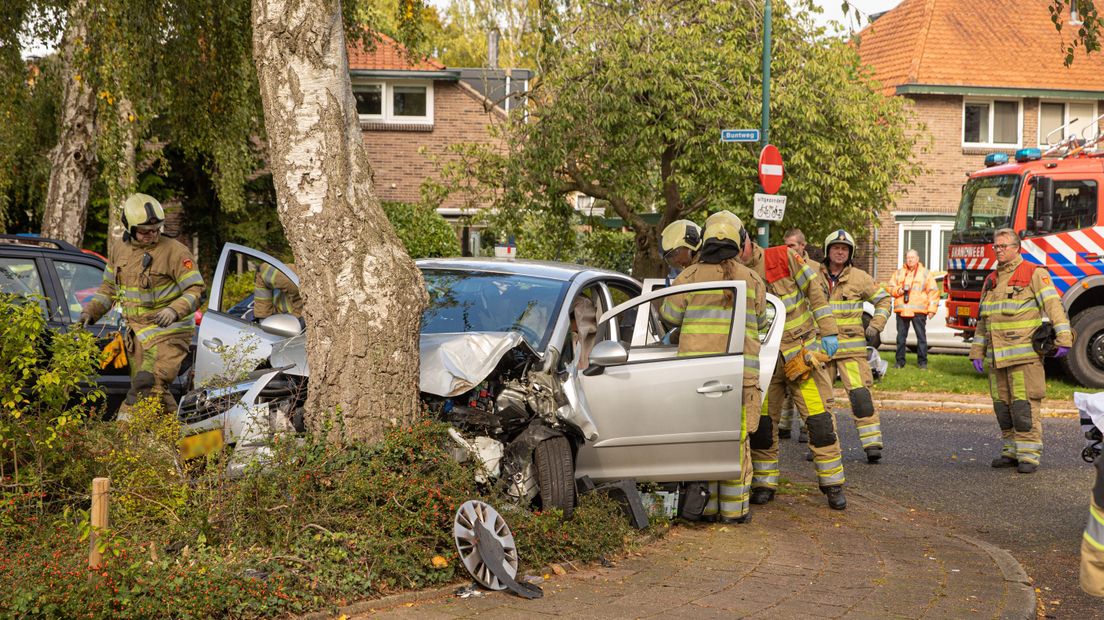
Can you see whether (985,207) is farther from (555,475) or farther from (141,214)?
(141,214)

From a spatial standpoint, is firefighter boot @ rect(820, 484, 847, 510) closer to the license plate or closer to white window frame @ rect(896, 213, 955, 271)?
the license plate

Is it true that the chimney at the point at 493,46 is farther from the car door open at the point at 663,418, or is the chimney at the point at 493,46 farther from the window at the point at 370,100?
the car door open at the point at 663,418

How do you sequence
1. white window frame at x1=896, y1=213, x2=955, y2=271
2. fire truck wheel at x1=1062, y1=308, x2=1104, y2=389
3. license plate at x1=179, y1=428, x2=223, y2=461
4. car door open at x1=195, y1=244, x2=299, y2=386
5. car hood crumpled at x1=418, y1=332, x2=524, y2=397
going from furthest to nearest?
1. white window frame at x1=896, y1=213, x2=955, y2=271
2. fire truck wheel at x1=1062, y1=308, x2=1104, y2=389
3. car door open at x1=195, y1=244, x2=299, y2=386
4. car hood crumpled at x1=418, y1=332, x2=524, y2=397
5. license plate at x1=179, y1=428, x2=223, y2=461

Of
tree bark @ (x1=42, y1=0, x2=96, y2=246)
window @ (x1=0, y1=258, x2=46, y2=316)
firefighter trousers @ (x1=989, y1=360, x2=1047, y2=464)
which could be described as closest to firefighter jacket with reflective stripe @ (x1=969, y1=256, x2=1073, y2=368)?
firefighter trousers @ (x1=989, y1=360, x2=1047, y2=464)

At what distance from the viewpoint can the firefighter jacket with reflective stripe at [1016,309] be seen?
9625 mm

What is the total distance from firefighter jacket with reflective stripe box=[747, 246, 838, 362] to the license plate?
3.88 meters

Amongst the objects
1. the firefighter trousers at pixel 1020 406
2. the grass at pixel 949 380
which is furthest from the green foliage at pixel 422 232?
the firefighter trousers at pixel 1020 406

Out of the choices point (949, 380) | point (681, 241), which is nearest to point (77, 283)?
point (681, 241)

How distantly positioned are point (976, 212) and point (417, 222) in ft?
38.5

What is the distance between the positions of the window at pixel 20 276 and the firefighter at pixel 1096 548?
25.2ft

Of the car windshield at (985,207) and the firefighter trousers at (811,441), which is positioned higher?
the car windshield at (985,207)

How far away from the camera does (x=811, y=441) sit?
804 centimetres

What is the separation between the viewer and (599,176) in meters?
19.6

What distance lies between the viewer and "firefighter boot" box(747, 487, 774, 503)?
26.2ft
